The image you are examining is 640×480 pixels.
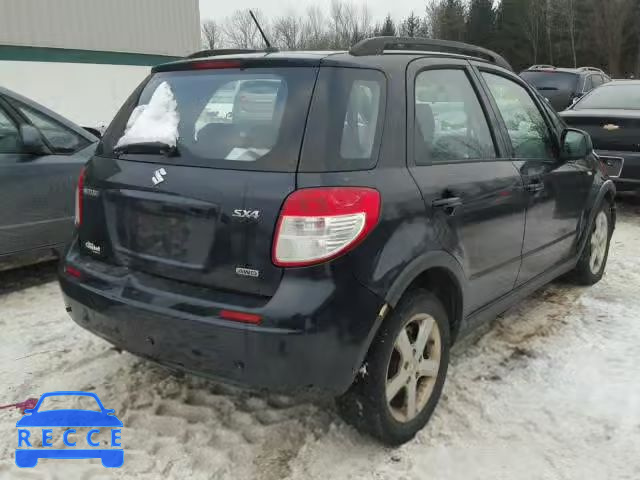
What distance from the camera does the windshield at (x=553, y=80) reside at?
11.9 m

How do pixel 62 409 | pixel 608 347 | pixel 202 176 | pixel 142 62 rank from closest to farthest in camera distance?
pixel 202 176 → pixel 62 409 → pixel 608 347 → pixel 142 62

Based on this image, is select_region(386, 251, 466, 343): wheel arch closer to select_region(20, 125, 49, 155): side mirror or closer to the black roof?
the black roof

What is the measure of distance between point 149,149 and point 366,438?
1.58 meters

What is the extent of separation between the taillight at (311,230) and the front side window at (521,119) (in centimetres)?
158

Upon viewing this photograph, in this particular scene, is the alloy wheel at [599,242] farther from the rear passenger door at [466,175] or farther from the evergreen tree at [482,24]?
the evergreen tree at [482,24]

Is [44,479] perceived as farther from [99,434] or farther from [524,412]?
[524,412]

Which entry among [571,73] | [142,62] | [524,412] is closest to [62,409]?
[524,412]

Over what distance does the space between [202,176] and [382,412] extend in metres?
1.19

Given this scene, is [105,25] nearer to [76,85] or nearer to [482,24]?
[76,85]

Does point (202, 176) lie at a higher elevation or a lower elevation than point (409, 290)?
higher

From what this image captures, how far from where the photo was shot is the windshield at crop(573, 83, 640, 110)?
24.5ft

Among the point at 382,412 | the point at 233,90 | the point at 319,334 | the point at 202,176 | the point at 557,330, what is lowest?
the point at 557,330

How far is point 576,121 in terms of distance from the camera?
22.8 ft

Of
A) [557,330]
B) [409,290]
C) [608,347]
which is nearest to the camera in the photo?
[409,290]
